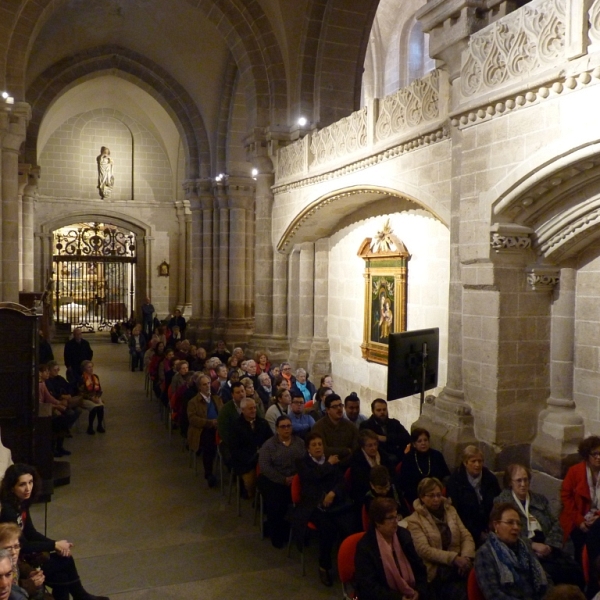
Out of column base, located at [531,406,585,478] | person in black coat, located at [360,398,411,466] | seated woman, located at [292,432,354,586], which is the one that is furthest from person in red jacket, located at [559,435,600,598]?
person in black coat, located at [360,398,411,466]

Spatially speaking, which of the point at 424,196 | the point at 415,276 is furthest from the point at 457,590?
the point at 415,276

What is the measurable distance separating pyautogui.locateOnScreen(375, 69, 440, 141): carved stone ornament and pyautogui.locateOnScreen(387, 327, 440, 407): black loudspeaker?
2502 millimetres

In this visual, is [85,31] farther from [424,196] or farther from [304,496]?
[304,496]

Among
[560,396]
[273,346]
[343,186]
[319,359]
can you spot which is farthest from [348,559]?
[273,346]

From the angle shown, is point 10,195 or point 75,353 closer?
point 10,195

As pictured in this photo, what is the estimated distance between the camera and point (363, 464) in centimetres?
522

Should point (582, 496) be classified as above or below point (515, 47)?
below

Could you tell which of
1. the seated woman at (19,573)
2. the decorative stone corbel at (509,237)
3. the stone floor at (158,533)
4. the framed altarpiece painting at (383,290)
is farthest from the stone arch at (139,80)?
the seated woman at (19,573)

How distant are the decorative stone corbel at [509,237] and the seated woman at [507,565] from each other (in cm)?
279

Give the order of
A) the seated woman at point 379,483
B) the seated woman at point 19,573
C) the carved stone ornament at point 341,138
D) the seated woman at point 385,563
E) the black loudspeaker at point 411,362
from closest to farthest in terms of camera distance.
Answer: the seated woman at point 19,573, the seated woman at point 385,563, the seated woman at point 379,483, the black loudspeaker at point 411,362, the carved stone ornament at point 341,138

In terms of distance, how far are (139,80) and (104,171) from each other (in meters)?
5.36

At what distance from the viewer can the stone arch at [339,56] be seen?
10453mm

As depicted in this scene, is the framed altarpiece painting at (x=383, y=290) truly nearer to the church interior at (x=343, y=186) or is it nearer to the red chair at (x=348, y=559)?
the church interior at (x=343, y=186)

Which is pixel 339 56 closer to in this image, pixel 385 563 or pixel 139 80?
pixel 139 80
